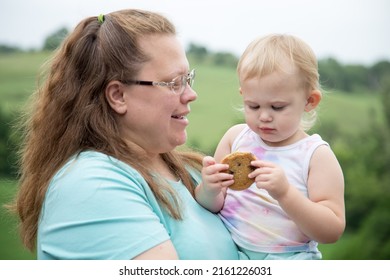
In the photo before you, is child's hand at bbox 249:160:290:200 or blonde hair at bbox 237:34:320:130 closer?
child's hand at bbox 249:160:290:200

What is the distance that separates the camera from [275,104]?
2021 mm

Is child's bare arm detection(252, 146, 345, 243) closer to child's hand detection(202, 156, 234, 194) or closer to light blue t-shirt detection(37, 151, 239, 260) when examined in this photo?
child's hand detection(202, 156, 234, 194)

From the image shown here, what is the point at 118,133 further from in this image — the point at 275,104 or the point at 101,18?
the point at 275,104

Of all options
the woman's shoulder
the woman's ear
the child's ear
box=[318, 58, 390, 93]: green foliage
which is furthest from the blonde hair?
box=[318, 58, 390, 93]: green foliage

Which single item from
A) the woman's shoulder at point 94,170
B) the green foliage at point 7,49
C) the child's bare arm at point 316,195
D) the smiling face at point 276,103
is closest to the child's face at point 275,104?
the smiling face at point 276,103

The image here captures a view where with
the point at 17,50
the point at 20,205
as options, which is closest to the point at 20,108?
the point at 20,205

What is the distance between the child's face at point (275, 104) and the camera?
6.57ft

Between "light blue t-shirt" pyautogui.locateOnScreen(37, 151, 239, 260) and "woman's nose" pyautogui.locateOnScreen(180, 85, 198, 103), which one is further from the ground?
"woman's nose" pyautogui.locateOnScreen(180, 85, 198, 103)

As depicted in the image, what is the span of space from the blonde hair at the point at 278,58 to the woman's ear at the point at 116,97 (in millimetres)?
400

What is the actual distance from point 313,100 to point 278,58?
200 mm

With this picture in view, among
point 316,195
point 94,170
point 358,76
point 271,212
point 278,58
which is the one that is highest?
point 278,58

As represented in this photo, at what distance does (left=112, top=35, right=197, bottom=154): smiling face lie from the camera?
2.00 meters

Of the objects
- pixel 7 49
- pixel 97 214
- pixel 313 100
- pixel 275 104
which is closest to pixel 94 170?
pixel 97 214
